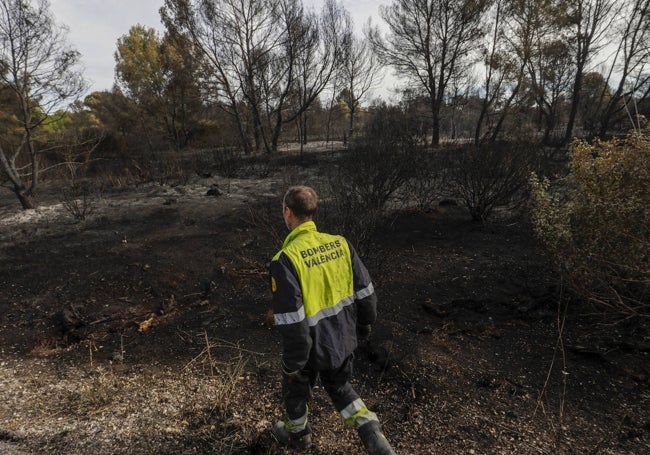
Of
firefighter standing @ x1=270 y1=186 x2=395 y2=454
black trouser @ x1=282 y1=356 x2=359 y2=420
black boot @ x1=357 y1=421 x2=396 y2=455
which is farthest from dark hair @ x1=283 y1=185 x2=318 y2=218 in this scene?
black boot @ x1=357 y1=421 x2=396 y2=455

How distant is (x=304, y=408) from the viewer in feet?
7.11

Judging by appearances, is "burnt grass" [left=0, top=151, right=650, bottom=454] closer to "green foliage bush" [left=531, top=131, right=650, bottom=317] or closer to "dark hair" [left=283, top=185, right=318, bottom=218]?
"green foliage bush" [left=531, top=131, right=650, bottom=317]

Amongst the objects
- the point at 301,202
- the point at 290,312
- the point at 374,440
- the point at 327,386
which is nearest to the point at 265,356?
the point at 327,386

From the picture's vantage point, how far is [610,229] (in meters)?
3.14

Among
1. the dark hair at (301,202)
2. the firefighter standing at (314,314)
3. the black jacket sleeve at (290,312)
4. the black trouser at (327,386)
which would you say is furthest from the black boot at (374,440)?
the dark hair at (301,202)

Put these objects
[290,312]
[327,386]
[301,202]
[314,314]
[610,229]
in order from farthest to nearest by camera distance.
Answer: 1. [610,229]
2. [327,386]
3. [301,202]
4. [314,314]
5. [290,312]

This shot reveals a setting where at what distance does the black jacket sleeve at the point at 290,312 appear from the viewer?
1.78m

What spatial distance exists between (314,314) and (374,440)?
0.80 m

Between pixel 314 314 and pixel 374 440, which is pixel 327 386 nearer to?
pixel 374 440

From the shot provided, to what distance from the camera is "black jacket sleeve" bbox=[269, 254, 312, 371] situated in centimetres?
178

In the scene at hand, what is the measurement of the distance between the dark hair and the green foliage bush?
2658 millimetres

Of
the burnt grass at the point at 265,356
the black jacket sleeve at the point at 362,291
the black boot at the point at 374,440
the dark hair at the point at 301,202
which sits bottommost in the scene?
the burnt grass at the point at 265,356

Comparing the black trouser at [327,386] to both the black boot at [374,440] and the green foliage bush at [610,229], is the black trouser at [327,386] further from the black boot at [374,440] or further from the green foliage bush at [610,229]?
the green foliage bush at [610,229]

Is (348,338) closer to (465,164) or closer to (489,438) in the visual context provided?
(489,438)
